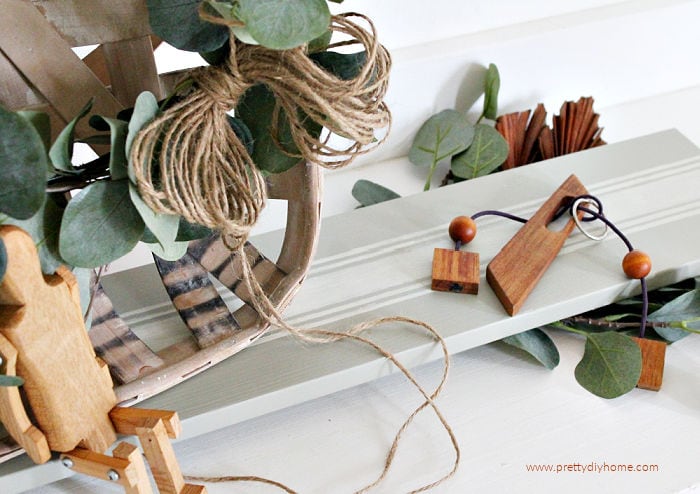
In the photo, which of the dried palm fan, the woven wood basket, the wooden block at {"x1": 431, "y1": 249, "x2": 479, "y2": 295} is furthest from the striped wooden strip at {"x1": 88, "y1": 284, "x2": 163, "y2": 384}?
the dried palm fan

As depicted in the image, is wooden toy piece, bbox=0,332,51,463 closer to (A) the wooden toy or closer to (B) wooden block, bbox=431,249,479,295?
(A) the wooden toy

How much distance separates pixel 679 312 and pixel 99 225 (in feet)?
1.49

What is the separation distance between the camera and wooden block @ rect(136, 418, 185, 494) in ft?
1.68

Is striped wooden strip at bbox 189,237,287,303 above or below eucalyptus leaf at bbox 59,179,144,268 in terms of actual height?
below

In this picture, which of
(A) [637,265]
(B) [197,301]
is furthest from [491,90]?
(B) [197,301]

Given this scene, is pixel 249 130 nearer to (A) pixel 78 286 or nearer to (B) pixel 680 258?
(A) pixel 78 286

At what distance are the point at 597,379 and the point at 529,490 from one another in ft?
0.35

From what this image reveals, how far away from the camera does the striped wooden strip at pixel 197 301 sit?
60 centimetres

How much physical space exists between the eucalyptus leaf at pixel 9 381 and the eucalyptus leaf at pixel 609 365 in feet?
1.30

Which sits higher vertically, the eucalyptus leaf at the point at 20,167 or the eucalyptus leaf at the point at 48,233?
the eucalyptus leaf at the point at 20,167

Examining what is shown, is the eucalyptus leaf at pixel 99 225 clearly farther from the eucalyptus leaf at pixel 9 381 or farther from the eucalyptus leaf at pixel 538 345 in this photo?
the eucalyptus leaf at pixel 538 345

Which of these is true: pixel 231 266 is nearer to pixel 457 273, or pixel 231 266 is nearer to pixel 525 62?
pixel 457 273

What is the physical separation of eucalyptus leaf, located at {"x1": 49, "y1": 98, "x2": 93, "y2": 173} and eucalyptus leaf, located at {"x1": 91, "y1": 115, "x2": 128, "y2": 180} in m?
0.01

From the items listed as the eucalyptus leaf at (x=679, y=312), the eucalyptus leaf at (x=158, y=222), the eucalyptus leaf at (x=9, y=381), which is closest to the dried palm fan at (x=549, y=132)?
the eucalyptus leaf at (x=679, y=312)
